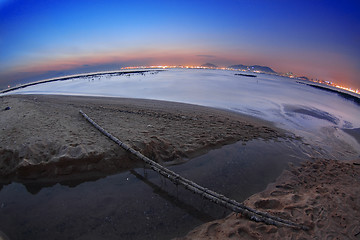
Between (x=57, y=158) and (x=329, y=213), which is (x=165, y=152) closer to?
(x=57, y=158)

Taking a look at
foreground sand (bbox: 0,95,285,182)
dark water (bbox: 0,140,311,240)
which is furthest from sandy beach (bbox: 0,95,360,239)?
dark water (bbox: 0,140,311,240)

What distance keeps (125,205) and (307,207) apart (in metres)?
5.77

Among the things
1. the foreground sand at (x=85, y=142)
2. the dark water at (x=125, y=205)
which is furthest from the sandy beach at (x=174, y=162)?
the dark water at (x=125, y=205)

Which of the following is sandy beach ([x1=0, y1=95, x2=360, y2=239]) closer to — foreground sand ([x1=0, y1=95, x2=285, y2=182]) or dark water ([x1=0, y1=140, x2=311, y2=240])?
foreground sand ([x1=0, y1=95, x2=285, y2=182])

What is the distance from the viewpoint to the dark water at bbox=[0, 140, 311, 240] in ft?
15.1

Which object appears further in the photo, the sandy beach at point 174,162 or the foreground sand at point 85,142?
the foreground sand at point 85,142

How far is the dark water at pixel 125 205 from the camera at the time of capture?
15.1ft

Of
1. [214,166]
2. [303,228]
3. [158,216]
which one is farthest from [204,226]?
[214,166]

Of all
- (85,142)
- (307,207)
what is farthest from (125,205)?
(307,207)

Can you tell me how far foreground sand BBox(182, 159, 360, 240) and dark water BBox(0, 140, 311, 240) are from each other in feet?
1.82

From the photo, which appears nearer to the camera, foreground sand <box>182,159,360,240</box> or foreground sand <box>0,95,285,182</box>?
foreground sand <box>182,159,360,240</box>

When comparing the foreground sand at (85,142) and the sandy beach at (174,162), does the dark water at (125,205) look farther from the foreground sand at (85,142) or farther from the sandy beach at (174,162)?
the foreground sand at (85,142)

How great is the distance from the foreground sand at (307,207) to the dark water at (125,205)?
554mm

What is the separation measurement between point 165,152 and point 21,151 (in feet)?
19.2
